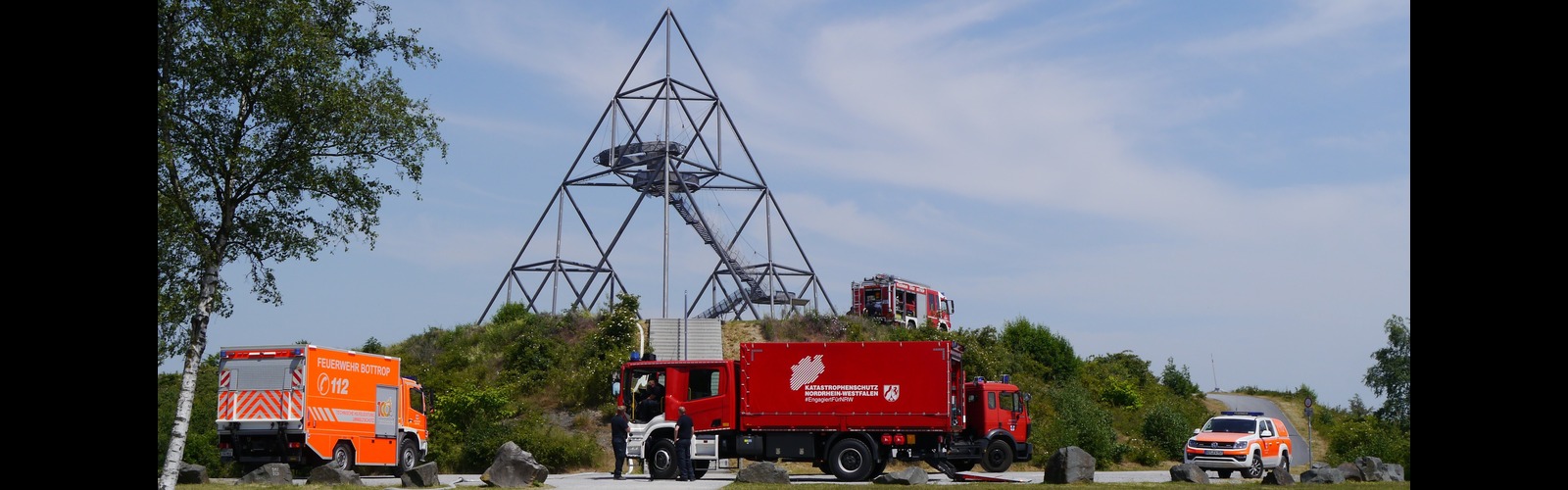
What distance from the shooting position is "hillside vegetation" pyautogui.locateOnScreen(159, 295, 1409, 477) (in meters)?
34.0

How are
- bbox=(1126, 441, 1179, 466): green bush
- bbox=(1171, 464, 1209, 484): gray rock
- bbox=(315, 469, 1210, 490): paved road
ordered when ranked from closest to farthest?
bbox=(315, 469, 1210, 490): paved road → bbox=(1171, 464, 1209, 484): gray rock → bbox=(1126, 441, 1179, 466): green bush

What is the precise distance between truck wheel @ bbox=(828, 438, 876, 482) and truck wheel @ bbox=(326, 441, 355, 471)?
35.2ft

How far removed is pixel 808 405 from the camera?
27.0m

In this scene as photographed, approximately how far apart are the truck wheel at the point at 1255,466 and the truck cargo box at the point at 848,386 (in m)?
7.51

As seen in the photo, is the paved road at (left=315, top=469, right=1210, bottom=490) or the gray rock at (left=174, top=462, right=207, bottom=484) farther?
the gray rock at (left=174, top=462, right=207, bottom=484)

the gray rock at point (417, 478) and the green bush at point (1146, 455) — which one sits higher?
the gray rock at point (417, 478)

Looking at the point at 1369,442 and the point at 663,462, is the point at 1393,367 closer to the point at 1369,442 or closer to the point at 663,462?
the point at 1369,442

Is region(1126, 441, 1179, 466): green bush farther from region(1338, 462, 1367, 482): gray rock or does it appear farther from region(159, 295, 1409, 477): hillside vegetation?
region(1338, 462, 1367, 482): gray rock

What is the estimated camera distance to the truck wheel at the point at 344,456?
27172 mm

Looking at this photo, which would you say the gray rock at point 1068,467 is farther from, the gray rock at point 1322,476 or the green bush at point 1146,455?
the green bush at point 1146,455

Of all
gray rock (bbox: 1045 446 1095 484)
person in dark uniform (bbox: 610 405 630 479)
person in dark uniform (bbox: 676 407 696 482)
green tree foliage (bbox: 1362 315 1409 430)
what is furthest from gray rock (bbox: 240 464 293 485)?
green tree foliage (bbox: 1362 315 1409 430)

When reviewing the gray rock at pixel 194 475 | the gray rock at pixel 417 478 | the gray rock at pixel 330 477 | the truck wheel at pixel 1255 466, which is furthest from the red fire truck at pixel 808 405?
the gray rock at pixel 194 475
